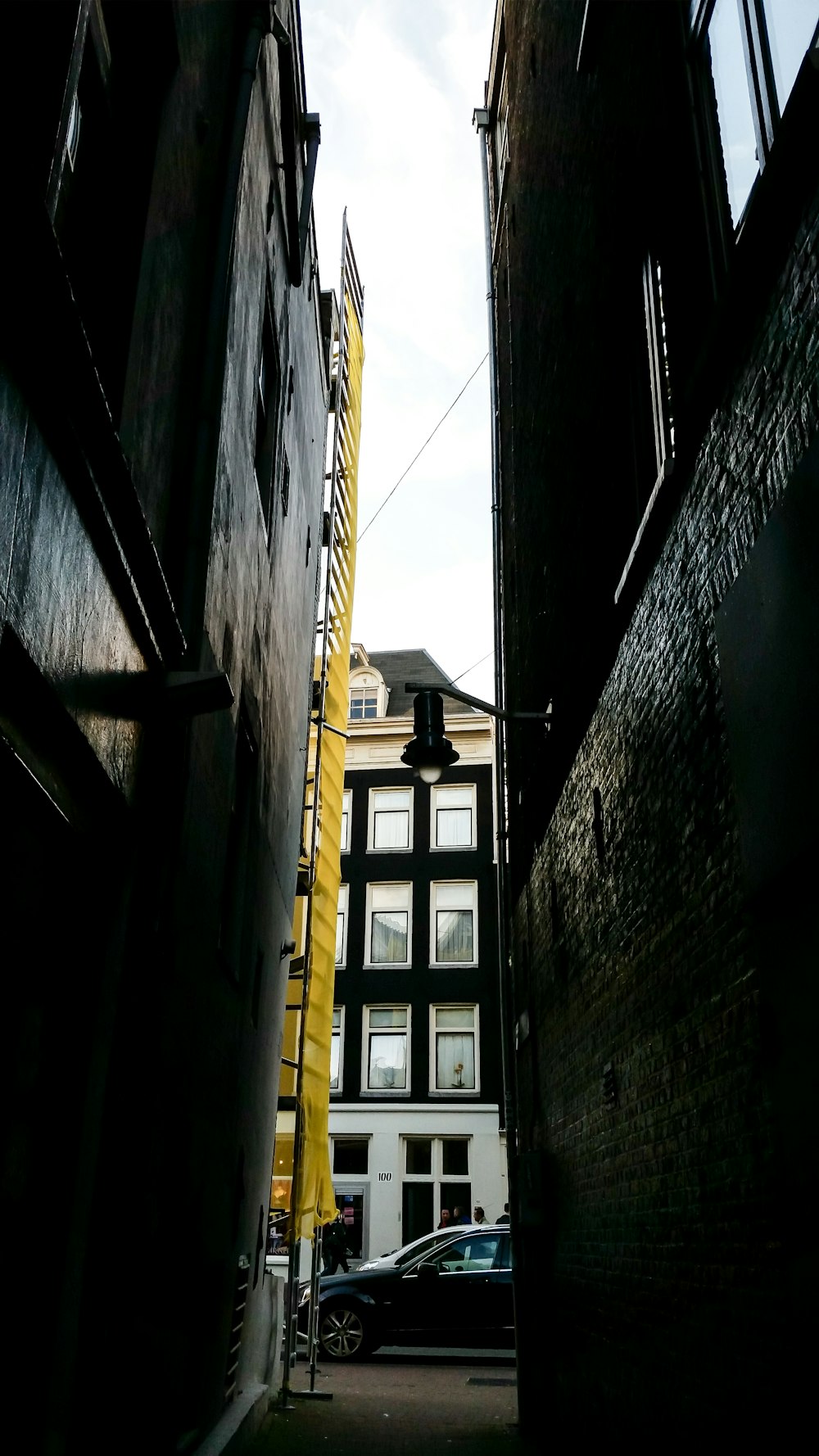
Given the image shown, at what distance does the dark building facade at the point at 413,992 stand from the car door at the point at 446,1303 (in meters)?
12.9

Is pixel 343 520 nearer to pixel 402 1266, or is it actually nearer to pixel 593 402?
pixel 593 402

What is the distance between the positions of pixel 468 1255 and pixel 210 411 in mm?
12831

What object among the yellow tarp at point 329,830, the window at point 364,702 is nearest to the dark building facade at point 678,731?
the yellow tarp at point 329,830

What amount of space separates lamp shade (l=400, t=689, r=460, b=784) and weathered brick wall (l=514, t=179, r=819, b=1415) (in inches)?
67.8

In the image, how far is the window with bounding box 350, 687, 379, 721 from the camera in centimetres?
3388

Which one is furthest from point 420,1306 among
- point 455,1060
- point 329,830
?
point 455,1060

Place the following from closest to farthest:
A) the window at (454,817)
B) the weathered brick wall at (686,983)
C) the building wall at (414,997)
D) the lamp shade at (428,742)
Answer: the weathered brick wall at (686,983)
the lamp shade at (428,742)
the building wall at (414,997)
the window at (454,817)

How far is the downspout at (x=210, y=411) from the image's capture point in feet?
18.3

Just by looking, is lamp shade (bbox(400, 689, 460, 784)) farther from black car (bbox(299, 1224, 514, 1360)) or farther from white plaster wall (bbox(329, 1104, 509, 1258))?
white plaster wall (bbox(329, 1104, 509, 1258))

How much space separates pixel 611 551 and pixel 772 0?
311 centimetres

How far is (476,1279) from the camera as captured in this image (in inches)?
581

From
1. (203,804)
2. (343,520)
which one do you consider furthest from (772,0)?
(343,520)

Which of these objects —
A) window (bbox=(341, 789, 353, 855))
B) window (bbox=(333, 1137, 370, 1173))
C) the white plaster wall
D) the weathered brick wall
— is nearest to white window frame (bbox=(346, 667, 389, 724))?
window (bbox=(341, 789, 353, 855))

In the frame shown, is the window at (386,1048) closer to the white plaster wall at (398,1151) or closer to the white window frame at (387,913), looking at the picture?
the white plaster wall at (398,1151)
